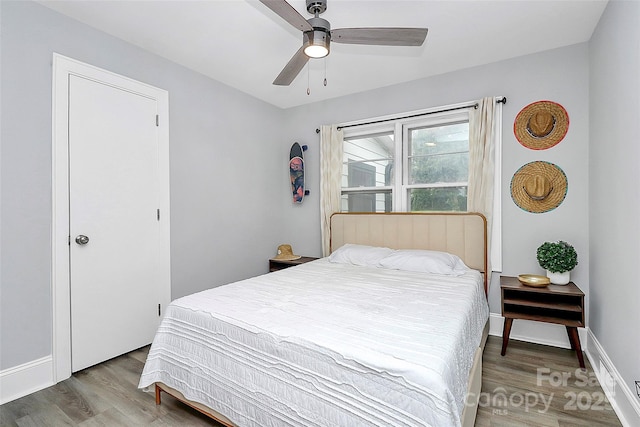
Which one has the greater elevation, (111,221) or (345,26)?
(345,26)

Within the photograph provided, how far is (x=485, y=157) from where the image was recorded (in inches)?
118

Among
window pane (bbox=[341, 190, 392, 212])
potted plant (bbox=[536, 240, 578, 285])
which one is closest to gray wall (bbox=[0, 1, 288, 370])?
window pane (bbox=[341, 190, 392, 212])

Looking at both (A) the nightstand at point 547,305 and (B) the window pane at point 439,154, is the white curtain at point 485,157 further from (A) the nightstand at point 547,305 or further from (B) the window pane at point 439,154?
(A) the nightstand at point 547,305

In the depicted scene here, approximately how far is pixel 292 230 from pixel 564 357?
3.17 meters

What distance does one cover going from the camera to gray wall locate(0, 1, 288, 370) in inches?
80.7

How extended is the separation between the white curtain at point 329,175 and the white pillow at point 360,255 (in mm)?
539

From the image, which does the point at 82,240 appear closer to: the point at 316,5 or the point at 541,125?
the point at 316,5

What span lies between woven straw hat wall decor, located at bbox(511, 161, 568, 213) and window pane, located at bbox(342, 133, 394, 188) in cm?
129

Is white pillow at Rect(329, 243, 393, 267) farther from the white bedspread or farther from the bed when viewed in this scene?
the white bedspread

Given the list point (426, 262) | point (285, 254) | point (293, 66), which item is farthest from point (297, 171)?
point (426, 262)

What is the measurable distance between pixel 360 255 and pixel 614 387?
2.04m

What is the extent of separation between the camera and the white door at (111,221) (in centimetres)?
236

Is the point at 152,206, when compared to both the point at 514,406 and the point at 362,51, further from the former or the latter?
the point at 514,406

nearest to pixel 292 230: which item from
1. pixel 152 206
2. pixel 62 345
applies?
pixel 152 206
